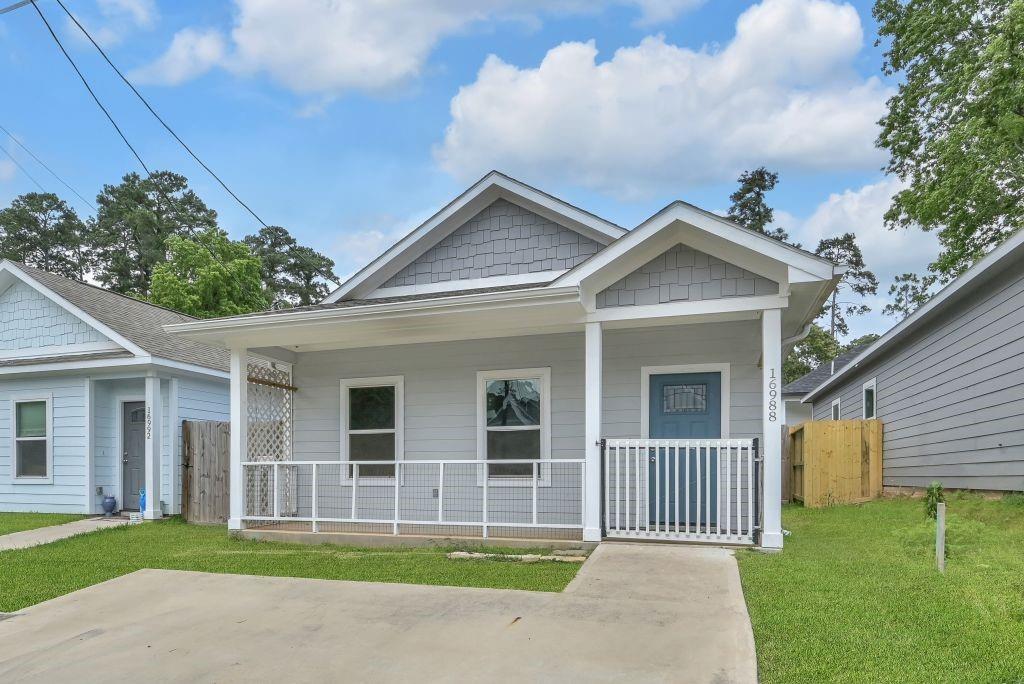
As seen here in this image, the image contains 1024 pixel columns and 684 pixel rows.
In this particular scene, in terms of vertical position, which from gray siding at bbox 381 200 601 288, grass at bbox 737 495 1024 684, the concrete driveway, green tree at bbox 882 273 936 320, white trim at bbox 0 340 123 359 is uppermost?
green tree at bbox 882 273 936 320

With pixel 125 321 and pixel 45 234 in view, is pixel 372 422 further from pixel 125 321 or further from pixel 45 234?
pixel 45 234

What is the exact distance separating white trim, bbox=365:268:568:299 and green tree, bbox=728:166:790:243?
97.8 feet

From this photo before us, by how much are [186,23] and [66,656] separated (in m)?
11.0

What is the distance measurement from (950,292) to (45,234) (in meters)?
40.9

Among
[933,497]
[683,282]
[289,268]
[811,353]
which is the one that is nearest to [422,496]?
[683,282]

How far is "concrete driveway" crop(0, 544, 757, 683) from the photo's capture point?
378cm

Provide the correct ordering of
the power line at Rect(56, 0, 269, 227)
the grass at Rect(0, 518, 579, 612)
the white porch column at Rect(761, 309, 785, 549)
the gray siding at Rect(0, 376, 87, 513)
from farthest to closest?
the gray siding at Rect(0, 376, 87, 513) → the power line at Rect(56, 0, 269, 227) → the white porch column at Rect(761, 309, 785, 549) → the grass at Rect(0, 518, 579, 612)

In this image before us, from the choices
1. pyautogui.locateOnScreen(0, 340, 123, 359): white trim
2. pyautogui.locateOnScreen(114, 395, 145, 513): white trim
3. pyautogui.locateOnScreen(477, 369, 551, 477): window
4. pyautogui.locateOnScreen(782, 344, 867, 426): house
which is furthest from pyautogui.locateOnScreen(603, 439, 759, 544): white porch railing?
pyautogui.locateOnScreen(782, 344, 867, 426): house

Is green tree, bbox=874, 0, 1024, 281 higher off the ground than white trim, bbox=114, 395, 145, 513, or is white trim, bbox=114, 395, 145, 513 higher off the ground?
green tree, bbox=874, 0, 1024, 281

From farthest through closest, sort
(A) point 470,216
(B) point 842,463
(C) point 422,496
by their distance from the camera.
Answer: (B) point 842,463 < (A) point 470,216 < (C) point 422,496

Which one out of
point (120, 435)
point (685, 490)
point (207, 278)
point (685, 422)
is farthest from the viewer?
point (207, 278)

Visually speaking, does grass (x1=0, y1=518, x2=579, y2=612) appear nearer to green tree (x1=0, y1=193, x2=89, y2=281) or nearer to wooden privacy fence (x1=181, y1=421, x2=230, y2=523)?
wooden privacy fence (x1=181, y1=421, x2=230, y2=523)

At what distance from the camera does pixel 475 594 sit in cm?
527

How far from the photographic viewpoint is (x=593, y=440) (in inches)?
277
